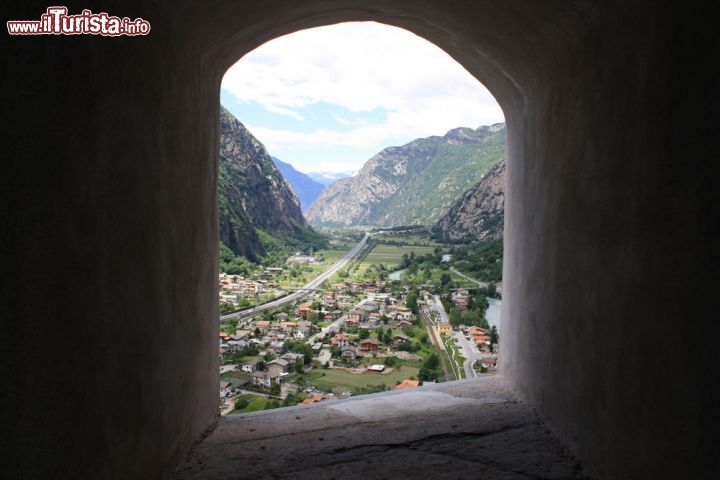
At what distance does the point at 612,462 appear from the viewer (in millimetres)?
2471

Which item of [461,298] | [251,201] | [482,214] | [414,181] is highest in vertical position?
[414,181]

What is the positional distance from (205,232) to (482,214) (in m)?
40.4

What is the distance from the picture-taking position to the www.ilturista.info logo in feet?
4.86

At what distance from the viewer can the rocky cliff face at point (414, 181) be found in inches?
3401

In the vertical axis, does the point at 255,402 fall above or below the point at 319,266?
below

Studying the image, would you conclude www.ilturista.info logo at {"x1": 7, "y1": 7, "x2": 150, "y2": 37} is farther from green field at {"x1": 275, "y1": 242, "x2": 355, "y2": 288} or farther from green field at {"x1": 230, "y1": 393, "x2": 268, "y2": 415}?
green field at {"x1": 275, "y1": 242, "x2": 355, "y2": 288}

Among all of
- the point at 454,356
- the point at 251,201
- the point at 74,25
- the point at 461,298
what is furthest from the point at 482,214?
the point at 74,25

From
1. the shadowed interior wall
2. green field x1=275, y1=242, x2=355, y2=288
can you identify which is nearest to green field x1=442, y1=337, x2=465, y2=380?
the shadowed interior wall

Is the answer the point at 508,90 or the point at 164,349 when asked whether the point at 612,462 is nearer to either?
the point at 164,349

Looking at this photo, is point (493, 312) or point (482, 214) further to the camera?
point (482, 214)

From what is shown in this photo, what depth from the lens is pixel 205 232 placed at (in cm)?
398

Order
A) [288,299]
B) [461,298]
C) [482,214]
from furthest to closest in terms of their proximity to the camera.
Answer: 1. [482,214]
2. [288,299]
3. [461,298]

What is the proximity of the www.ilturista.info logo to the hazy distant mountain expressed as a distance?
110 ft

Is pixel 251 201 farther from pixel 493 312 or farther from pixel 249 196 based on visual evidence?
pixel 493 312
